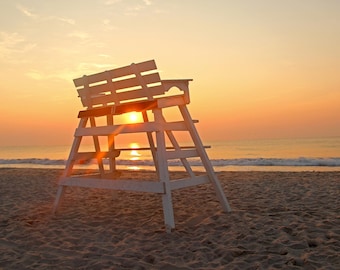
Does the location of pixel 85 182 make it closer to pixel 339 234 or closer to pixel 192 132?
pixel 192 132

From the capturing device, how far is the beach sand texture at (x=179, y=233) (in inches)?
124

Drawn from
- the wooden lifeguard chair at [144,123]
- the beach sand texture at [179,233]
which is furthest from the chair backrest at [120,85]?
the beach sand texture at [179,233]

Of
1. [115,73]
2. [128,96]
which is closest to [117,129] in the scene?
[128,96]

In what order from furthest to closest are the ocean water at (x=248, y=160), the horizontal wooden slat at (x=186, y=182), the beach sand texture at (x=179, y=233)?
1. the ocean water at (x=248, y=160)
2. the horizontal wooden slat at (x=186, y=182)
3. the beach sand texture at (x=179, y=233)

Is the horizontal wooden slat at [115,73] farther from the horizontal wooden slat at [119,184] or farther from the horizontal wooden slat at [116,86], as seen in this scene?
the horizontal wooden slat at [119,184]

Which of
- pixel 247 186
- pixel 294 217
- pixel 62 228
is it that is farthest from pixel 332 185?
pixel 62 228

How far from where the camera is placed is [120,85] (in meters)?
4.67

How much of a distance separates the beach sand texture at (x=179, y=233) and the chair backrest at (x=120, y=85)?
163 cm

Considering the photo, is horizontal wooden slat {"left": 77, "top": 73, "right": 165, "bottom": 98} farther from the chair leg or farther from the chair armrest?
the chair leg

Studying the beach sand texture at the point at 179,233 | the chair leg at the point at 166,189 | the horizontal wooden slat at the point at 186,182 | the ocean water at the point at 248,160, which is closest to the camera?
the beach sand texture at the point at 179,233

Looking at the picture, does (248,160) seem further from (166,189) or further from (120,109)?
(166,189)

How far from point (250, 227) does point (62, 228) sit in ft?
7.55

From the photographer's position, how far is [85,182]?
4.91 meters

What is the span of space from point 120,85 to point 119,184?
128cm
